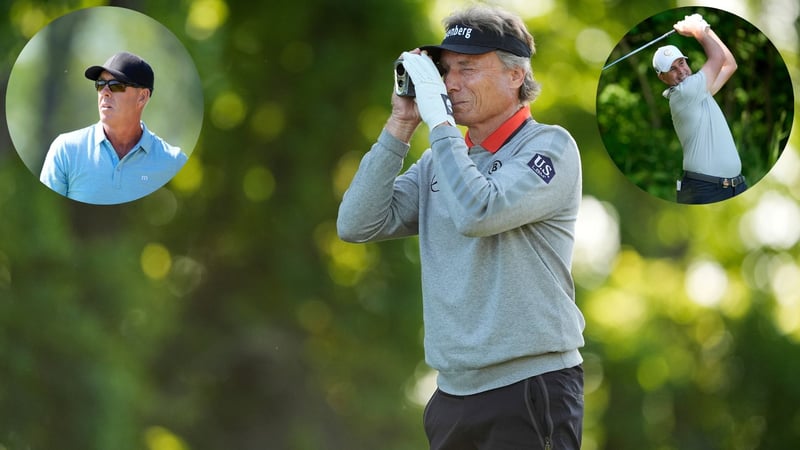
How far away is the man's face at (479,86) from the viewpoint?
9.32ft

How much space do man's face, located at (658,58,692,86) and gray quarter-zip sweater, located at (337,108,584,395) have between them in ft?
3.79

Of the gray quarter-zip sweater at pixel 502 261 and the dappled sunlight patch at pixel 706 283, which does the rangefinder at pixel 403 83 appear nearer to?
the gray quarter-zip sweater at pixel 502 261

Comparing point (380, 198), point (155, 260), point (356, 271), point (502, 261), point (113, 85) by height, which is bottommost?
point (356, 271)

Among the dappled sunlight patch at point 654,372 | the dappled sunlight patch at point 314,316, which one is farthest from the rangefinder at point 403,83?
the dappled sunlight patch at point 654,372

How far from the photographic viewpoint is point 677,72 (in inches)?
149

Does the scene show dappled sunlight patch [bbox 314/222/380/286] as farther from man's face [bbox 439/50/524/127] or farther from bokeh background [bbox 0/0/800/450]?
man's face [bbox 439/50/524/127]

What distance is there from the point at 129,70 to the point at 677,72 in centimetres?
177

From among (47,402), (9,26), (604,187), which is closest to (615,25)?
(604,187)

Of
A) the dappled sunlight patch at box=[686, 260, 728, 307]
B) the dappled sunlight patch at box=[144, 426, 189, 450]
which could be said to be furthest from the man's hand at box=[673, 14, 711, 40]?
the dappled sunlight patch at box=[144, 426, 189, 450]

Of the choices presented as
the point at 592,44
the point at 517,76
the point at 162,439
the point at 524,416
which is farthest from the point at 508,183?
the point at 592,44

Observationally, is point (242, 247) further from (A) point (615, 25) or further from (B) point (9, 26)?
(A) point (615, 25)

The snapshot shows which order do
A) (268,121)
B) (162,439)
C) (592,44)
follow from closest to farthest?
1. (162,439)
2. (268,121)
3. (592,44)

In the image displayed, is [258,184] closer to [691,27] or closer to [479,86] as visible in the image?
[691,27]

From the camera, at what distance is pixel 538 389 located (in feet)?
8.56
